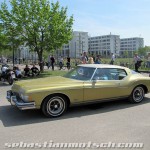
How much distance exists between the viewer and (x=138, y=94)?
815 cm

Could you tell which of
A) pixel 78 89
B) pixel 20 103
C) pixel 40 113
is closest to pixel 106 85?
pixel 78 89

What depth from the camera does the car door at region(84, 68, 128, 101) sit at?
6973 millimetres

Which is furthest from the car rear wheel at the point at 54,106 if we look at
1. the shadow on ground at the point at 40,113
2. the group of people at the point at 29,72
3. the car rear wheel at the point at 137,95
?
the group of people at the point at 29,72

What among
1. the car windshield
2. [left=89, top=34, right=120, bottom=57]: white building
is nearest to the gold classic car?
the car windshield

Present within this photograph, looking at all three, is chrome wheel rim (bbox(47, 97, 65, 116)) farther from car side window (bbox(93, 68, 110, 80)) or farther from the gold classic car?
car side window (bbox(93, 68, 110, 80))

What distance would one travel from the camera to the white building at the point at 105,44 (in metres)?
150

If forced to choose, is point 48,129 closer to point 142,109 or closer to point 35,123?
point 35,123

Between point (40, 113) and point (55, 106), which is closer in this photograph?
point (55, 106)

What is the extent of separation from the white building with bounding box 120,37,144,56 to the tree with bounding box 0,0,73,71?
140 m

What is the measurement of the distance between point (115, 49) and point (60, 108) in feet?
491

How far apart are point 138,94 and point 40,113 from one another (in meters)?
3.28

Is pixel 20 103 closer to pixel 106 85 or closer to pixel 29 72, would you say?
pixel 106 85

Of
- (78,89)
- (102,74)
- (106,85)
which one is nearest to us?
(78,89)

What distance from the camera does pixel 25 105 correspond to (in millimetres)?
6105
